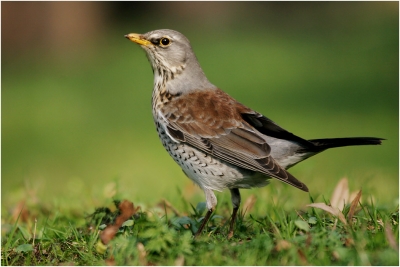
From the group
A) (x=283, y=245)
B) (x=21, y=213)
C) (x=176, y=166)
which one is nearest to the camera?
(x=283, y=245)

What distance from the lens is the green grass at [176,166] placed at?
487 centimetres

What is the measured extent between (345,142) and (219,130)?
113 centimetres

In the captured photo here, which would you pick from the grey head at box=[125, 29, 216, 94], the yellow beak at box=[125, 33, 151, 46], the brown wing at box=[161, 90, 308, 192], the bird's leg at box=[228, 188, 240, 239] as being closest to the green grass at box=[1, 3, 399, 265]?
the bird's leg at box=[228, 188, 240, 239]

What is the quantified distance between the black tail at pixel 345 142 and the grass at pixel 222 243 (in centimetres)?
A: 58

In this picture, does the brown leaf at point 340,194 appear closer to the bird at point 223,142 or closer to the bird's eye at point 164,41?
the bird at point 223,142

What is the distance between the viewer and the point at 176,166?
12.0m

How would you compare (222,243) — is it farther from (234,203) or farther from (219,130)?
(219,130)

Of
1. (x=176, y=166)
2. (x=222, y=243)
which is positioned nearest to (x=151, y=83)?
(x=176, y=166)

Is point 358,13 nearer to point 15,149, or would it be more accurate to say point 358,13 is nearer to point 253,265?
point 15,149

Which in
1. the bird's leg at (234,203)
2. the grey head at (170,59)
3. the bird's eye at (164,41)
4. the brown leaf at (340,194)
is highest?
the bird's eye at (164,41)

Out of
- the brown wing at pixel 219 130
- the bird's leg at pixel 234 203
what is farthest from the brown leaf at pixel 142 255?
the brown wing at pixel 219 130

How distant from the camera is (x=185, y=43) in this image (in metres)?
6.71

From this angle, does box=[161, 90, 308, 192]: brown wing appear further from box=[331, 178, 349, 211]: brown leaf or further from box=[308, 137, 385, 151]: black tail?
box=[331, 178, 349, 211]: brown leaf

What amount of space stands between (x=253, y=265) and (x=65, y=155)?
29.1 feet
